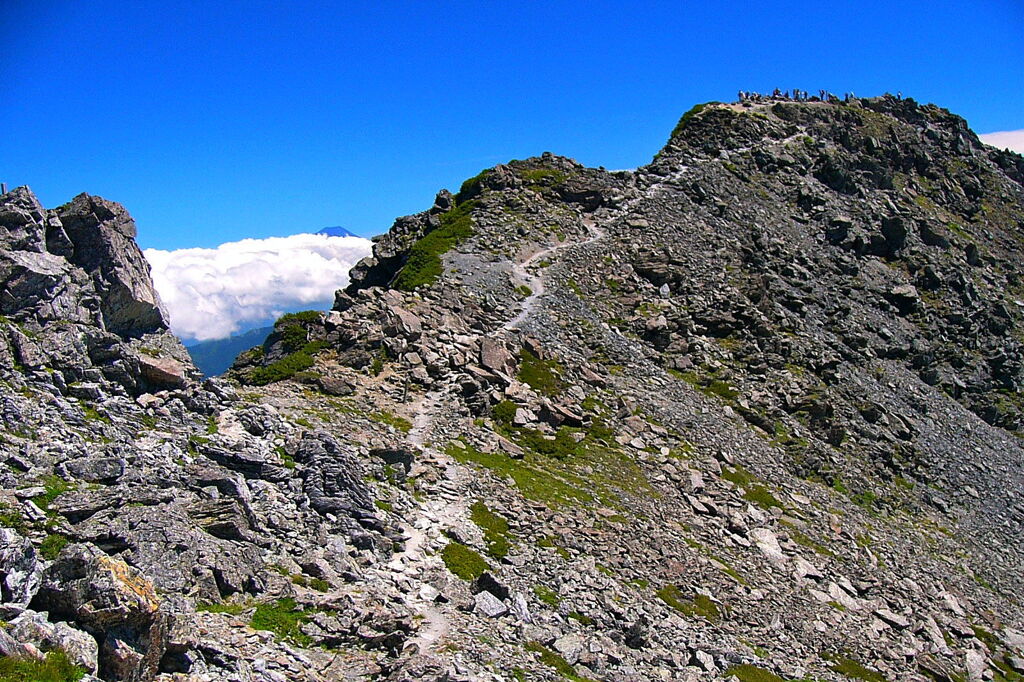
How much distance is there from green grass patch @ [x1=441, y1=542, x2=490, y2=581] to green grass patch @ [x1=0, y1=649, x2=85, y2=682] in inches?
692

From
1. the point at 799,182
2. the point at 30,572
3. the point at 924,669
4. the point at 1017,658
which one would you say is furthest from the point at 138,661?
the point at 799,182

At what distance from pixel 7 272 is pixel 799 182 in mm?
100428

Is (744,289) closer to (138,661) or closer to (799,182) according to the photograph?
(799,182)

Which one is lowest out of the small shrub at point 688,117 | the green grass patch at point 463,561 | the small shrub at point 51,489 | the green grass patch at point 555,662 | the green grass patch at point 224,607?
the green grass patch at point 224,607

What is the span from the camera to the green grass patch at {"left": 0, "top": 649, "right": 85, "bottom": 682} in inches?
631

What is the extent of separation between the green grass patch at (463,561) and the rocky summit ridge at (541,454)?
148 millimetres

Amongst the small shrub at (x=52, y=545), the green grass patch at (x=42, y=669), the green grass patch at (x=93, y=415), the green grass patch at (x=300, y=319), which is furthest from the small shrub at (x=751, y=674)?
the green grass patch at (x=300, y=319)

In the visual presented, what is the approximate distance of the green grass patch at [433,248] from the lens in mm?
66938

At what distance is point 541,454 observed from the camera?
48406mm

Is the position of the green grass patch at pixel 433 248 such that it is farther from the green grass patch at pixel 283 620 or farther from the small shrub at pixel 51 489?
the green grass patch at pixel 283 620

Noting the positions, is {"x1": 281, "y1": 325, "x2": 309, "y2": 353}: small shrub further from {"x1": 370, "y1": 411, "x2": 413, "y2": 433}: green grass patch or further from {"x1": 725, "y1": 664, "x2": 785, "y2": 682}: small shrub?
{"x1": 725, "y1": 664, "x2": 785, "y2": 682}: small shrub

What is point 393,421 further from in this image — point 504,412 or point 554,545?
point 554,545

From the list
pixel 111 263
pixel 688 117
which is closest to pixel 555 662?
pixel 111 263

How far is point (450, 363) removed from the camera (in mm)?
53969
